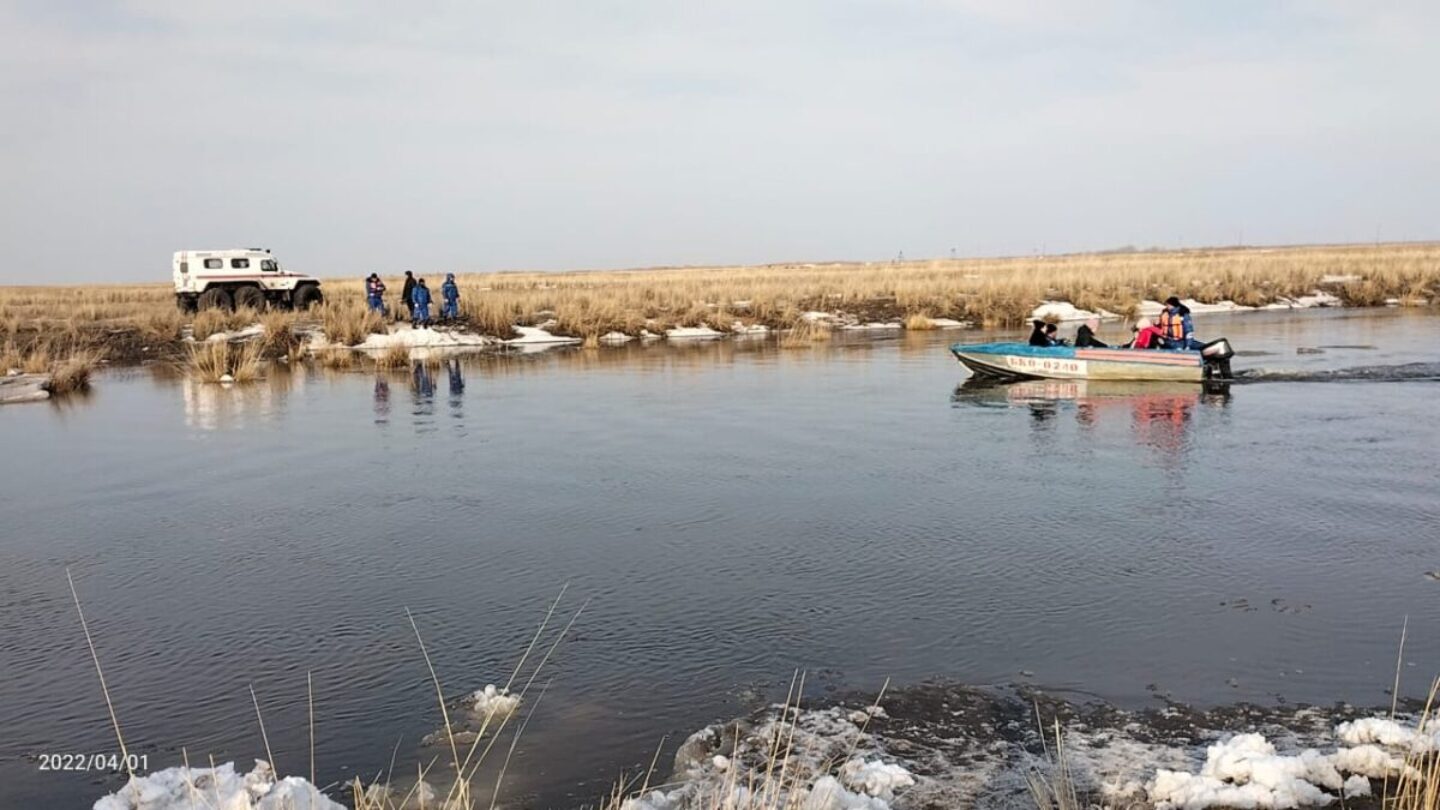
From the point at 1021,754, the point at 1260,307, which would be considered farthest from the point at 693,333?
the point at 1021,754

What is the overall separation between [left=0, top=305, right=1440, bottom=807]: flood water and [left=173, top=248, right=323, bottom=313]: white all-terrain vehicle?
1894 centimetres

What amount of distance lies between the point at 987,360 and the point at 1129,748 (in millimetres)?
15797

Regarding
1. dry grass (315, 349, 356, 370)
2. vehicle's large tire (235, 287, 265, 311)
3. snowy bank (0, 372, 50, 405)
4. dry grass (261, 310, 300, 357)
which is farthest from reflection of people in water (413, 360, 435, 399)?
vehicle's large tire (235, 287, 265, 311)

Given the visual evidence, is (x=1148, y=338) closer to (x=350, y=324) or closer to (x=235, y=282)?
(x=350, y=324)

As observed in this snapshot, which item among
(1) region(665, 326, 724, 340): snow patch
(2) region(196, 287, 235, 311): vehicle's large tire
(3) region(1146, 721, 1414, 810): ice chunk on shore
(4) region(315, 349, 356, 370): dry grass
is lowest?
(3) region(1146, 721, 1414, 810): ice chunk on shore

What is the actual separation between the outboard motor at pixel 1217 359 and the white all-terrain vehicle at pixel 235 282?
26502mm

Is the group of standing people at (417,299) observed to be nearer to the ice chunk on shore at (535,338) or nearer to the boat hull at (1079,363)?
the ice chunk on shore at (535,338)

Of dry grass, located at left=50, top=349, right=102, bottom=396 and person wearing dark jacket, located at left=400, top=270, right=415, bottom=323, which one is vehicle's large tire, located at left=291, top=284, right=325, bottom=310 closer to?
person wearing dark jacket, located at left=400, top=270, right=415, bottom=323

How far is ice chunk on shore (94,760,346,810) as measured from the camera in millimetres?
4637

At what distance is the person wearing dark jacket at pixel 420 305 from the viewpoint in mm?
32500

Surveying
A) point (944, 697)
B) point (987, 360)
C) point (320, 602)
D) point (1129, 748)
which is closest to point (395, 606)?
point (320, 602)

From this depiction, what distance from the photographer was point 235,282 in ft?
121

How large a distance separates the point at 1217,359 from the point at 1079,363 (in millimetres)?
2184

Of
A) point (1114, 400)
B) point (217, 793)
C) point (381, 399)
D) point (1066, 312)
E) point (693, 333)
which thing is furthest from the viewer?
point (1066, 312)
